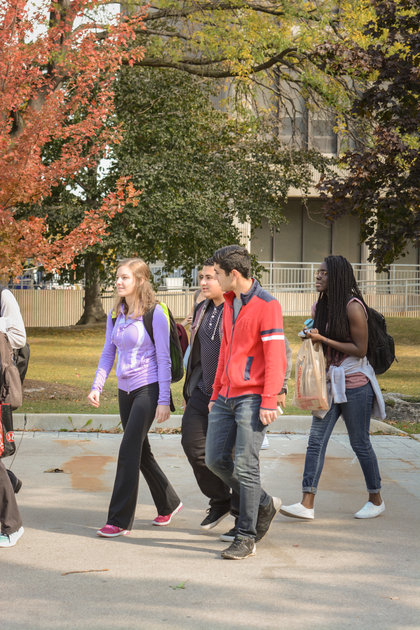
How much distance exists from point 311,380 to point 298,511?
96 cm

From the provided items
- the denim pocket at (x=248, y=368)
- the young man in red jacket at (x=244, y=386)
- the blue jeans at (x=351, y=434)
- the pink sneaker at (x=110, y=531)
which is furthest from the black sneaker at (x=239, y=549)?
the blue jeans at (x=351, y=434)

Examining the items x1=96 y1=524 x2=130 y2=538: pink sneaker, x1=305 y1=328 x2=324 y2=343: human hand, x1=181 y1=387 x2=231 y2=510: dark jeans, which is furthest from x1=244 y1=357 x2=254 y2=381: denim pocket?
x1=96 y1=524 x2=130 y2=538: pink sneaker

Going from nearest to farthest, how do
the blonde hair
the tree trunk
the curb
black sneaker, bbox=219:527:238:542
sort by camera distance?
black sneaker, bbox=219:527:238:542
the blonde hair
the curb
the tree trunk

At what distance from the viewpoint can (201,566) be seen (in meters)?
5.60

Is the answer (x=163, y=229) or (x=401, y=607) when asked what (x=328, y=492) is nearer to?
(x=401, y=607)

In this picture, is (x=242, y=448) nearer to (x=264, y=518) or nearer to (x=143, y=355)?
(x=264, y=518)

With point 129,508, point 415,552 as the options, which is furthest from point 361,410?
point 129,508

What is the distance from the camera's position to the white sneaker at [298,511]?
6.79m

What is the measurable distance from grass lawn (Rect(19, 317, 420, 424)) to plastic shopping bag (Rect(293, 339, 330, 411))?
5513 mm

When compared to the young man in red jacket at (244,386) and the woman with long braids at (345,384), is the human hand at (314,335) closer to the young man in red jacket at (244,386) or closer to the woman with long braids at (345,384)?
the woman with long braids at (345,384)

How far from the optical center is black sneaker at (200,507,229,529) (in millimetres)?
6586

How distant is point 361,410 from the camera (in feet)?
→ 22.5

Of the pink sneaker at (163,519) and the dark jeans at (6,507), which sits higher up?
the dark jeans at (6,507)

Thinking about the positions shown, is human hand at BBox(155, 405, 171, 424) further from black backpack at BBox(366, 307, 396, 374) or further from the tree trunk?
the tree trunk
